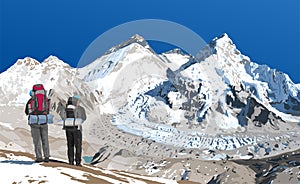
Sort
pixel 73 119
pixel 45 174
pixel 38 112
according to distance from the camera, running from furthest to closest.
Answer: pixel 73 119, pixel 38 112, pixel 45 174

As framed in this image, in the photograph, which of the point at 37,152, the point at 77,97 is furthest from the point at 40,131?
the point at 77,97

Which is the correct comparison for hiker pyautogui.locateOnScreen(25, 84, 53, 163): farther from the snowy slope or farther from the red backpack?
the snowy slope

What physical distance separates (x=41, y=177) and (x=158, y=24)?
128 ft

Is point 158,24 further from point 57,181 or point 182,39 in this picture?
point 57,181

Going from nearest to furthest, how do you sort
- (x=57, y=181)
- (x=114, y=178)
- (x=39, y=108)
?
(x=57, y=181), (x=39, y=108), (x=114, y=178)

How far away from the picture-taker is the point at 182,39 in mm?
55188

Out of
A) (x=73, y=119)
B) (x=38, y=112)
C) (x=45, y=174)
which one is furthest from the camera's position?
(x=73, y=119)

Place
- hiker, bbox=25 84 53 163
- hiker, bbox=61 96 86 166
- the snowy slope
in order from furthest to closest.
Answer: hiker, bbox=61 96 86 166, hiker, bbox=25 84 53 163, the snowy slope

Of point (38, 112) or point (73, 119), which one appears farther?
point (73, 119)

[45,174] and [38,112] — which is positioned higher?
[38,112]

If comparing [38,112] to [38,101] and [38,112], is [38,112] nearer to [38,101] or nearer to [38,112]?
[38,112]

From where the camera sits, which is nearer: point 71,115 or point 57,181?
point 57,181

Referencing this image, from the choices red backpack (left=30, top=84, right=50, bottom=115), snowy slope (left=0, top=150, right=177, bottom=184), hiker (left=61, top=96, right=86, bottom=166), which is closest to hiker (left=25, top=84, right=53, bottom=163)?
red backpack (left=30, top=84, right=50, bottom=115)

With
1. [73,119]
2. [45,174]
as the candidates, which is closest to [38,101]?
[73,119]
